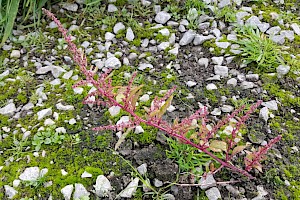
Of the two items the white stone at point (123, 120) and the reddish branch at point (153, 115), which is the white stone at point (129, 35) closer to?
the white stone at point (123, 120)

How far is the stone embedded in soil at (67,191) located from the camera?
6.24 ft

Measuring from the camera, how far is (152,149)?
6.77 ft

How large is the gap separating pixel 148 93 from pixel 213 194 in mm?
711

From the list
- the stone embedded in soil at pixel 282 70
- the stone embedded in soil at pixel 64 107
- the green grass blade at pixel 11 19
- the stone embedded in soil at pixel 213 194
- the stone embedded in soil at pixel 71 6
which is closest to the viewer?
the stone embedded in soil at pixel 213 194

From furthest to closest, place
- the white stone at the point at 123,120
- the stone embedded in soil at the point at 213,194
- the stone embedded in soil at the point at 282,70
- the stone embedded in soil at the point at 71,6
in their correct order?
the stone embedded in soil at the point at 71,6 → the stone embedded in soil at the point at 282,70 → the white stone at the point at 123,120 → the stone embedded in soil at the point at 213,194

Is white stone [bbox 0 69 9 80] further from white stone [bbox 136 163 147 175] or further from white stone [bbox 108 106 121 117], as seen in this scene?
white stone [bbox 136 163 147 175]

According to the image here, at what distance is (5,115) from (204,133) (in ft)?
3.86

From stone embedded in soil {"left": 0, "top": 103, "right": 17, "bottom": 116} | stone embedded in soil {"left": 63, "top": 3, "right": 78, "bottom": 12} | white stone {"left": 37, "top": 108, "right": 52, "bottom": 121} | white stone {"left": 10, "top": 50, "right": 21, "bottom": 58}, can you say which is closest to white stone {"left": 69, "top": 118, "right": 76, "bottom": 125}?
white stone {"left": 37, "top": 108, "right": 52, "bottom": 121}

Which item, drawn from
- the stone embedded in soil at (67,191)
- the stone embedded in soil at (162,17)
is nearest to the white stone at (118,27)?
the stone embedded in soil at (162,17)

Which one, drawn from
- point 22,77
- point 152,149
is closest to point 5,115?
point 22,77

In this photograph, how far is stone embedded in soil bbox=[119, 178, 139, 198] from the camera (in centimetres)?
191

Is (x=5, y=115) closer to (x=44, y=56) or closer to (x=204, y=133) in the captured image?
(x=44, y=56)

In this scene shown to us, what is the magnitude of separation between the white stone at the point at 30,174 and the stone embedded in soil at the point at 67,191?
6.3 inches

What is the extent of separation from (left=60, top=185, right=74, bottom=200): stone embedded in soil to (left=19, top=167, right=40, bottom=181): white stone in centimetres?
16
